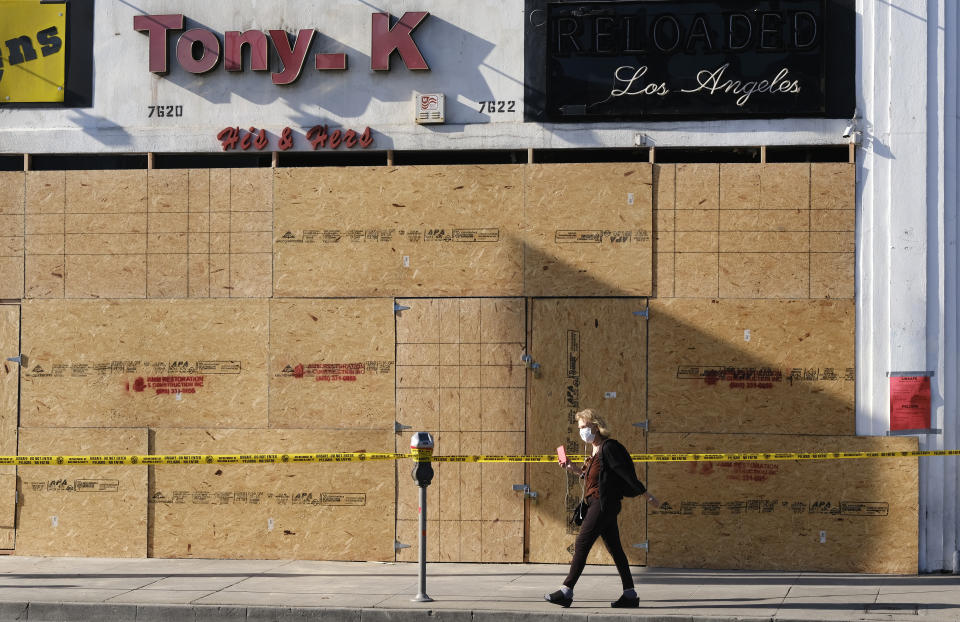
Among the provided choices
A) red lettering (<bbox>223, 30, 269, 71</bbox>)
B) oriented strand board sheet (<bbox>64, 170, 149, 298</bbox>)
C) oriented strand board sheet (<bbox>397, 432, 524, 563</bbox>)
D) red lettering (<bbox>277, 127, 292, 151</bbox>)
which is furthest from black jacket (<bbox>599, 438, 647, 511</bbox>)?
red lettering (<bbox>223, 30, 269, 71</bbox>)

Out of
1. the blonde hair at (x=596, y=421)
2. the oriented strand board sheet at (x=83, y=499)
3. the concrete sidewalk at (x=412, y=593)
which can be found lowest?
the concrete sidewalk at (x=412, y=593)

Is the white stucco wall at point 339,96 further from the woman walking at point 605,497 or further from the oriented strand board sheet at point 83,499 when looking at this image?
the woman walking at point 605,497

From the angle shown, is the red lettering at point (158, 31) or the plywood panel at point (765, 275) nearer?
the plywood panel at point (765, 275)

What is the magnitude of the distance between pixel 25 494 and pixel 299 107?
5.16 metres

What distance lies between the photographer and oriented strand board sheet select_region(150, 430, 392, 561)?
13.4m

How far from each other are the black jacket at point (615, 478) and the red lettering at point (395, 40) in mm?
4983

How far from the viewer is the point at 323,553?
43.9 feet

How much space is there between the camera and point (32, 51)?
1413 cm

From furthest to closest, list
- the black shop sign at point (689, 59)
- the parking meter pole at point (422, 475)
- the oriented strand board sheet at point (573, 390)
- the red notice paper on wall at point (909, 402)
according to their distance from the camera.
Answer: the oriented strand board sheet at point (573, 390) → the black shop sign at point (689, 59) → the red notice paper on wall at point (909, 402) → the parking meter pole at point (422, 475)

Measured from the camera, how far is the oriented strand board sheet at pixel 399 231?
43.6 ft

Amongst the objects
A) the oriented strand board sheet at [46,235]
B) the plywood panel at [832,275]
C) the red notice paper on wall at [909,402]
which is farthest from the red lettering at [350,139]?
the red notice paper on wall at [909,402]

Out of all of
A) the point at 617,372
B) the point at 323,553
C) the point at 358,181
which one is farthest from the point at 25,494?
the point at 617,372

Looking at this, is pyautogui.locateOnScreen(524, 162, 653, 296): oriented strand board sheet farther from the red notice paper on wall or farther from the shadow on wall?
the red notice paper on wall

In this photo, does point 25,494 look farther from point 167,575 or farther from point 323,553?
point 323,553
